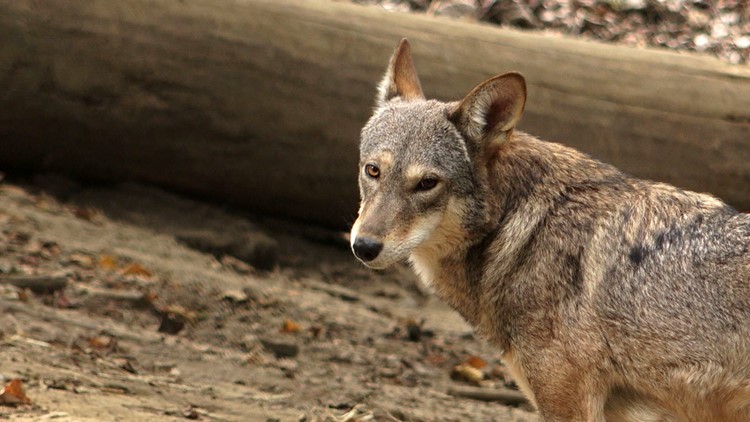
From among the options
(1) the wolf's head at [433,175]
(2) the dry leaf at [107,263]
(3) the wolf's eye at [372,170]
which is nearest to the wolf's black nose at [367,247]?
(1) the wolf's head at [433,175]

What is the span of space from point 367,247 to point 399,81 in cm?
159

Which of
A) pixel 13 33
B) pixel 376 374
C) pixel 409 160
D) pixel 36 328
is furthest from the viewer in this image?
pixel 13 33

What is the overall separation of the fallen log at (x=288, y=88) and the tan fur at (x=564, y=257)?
2928mm

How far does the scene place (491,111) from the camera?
5816mm

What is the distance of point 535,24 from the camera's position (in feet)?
40.2

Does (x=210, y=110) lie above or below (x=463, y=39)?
below

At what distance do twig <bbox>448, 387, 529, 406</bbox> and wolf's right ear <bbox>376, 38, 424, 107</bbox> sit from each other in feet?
7.92

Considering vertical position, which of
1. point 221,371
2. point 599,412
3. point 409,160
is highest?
point 409,160

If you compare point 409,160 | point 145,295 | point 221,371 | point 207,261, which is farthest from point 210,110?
point 409,160

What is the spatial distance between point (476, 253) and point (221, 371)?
227cm

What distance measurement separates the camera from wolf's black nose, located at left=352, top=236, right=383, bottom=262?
5492mm

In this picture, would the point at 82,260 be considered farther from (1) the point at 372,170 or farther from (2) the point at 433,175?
(2) the point at 433,175

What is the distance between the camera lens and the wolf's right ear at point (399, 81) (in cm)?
663

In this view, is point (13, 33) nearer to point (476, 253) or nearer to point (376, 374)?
point (376, 374)
